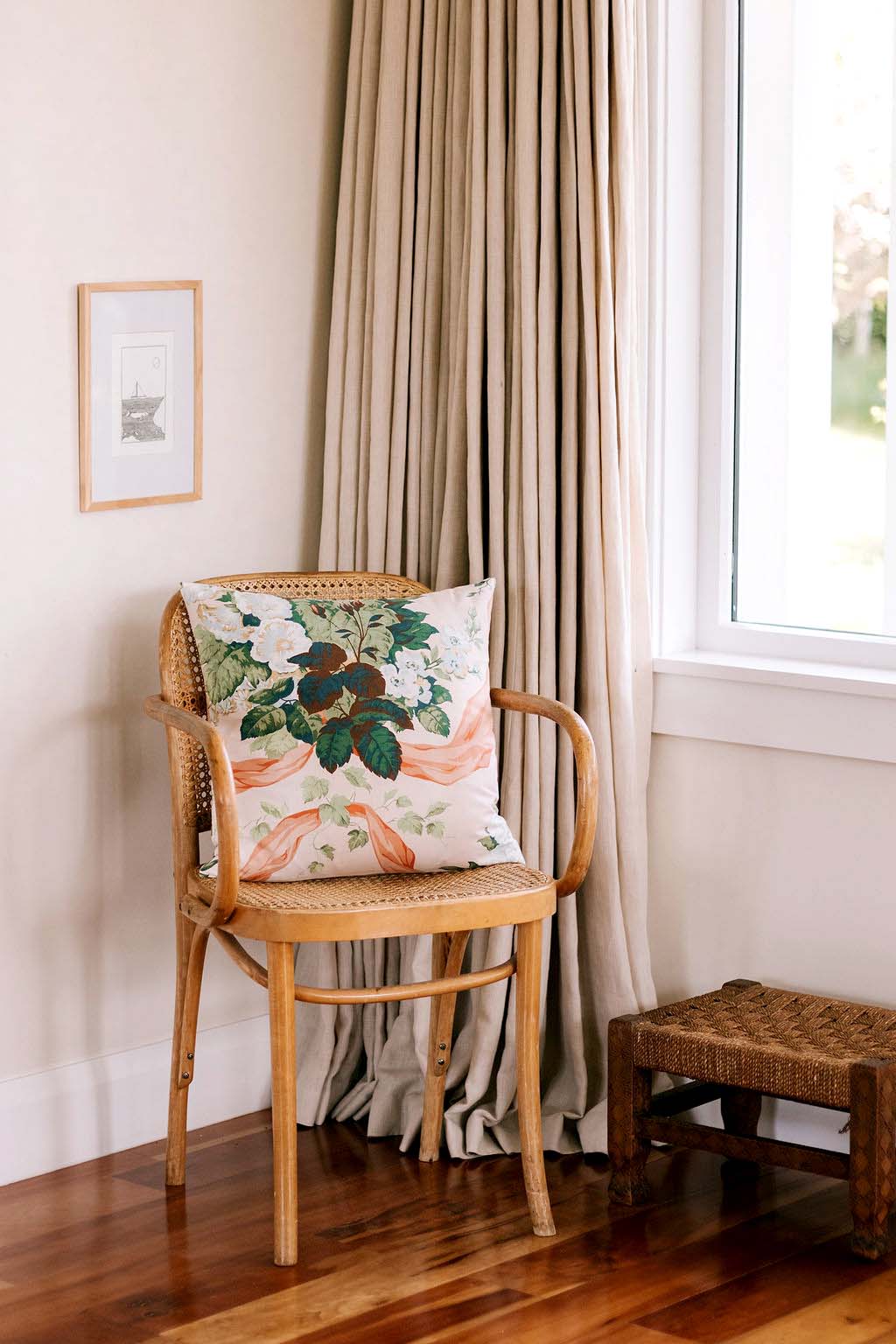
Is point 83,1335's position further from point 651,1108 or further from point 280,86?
point 280,86

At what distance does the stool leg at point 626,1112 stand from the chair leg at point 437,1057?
0.96 ft

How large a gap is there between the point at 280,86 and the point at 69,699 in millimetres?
1106

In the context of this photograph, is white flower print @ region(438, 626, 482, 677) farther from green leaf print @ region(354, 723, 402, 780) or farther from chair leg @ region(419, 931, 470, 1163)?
chair leg @ region(419, 931, 470, 1163)

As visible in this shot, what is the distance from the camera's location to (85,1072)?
9.14ft

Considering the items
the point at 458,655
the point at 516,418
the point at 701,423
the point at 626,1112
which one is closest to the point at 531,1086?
the point at 626,1112

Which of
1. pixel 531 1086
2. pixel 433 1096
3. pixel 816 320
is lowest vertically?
pixel 433 1096

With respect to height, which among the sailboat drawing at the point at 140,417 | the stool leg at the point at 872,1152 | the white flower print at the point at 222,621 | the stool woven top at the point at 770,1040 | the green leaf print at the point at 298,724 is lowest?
the stool leg at the point at 872,1152

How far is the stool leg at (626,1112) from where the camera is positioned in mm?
2557

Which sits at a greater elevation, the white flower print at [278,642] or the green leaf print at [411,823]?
the white flower print at [278,642]

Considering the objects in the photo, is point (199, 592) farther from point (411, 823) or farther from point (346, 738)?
point (411, 823)

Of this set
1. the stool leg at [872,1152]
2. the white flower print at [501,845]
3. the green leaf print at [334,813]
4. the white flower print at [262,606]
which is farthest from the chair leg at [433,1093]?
the stool leg at [872,1152]

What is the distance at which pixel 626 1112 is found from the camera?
256 centimetres

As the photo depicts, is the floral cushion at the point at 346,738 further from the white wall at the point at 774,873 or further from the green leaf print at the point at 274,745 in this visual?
the white wall at the point at 774,873

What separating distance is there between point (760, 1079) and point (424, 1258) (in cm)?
52
